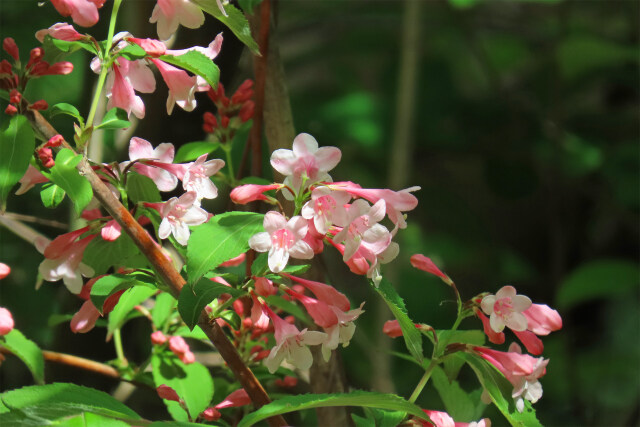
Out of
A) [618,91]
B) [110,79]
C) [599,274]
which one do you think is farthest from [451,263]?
[110,79]

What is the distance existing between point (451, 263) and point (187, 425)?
2155 millimetres

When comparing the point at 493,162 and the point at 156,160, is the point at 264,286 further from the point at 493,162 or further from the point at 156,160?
the point at 493,162

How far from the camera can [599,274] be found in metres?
2.08

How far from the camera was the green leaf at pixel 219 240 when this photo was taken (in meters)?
0.50

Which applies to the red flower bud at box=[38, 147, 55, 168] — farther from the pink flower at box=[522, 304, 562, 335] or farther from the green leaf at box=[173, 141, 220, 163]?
the pink flower at box=[522, 304, 562, 335]

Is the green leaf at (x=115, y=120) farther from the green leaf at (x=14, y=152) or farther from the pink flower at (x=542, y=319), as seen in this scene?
the pink flower at (x=542, y=319)

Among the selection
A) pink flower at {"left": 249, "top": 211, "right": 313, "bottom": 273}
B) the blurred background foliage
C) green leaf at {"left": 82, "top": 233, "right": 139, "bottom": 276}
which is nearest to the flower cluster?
pink flower at {"left": 249, "top": 211, "right": 313, "bottom": 273}

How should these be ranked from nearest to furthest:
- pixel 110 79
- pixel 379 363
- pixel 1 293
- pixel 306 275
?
pixel 110 79 → pixel 306 275 → pixel 379 363 → pixel 1 293

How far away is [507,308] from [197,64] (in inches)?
12.1

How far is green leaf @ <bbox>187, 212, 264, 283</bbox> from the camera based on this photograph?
50 centimetres

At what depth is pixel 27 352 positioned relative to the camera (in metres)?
0.73

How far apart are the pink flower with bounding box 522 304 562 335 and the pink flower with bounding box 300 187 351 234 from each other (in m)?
0.21

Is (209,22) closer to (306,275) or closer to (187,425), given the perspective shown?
(306,275)

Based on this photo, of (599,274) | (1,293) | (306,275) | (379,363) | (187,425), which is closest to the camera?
(187,425)
